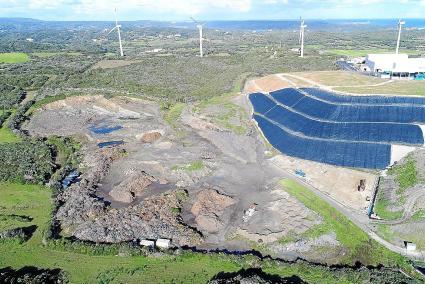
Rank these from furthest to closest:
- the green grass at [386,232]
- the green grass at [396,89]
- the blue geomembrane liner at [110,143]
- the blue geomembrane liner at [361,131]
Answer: the green grass at [396,89] → the blue geomembrane liner at [110,143] → the blue geomembrane liner at [361,131] → the green grass at [386,232]

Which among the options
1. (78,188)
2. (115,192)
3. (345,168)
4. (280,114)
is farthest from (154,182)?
(280,114)

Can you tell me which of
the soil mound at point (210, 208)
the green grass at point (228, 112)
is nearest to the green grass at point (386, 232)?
the soil mound at point (210, 208)

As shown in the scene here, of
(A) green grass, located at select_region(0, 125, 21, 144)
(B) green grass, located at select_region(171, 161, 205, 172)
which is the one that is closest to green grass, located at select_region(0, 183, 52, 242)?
(B) green grass, located at select_region(171, 161, 205, 172)

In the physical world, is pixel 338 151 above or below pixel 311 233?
above

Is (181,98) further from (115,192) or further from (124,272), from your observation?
(124,272)

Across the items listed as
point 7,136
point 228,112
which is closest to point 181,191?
point 228,112

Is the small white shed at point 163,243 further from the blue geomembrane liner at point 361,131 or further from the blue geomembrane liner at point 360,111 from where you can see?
the blue geomembrane liner at point 360,111

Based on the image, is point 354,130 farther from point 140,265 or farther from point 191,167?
point 140,265
